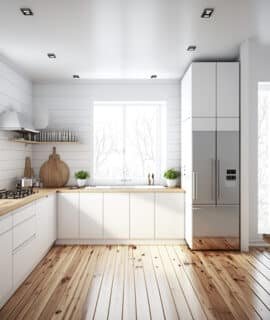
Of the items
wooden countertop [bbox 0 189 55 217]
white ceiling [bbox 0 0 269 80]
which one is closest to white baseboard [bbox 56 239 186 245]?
wooden countertop [bbox 0 189 55 217]

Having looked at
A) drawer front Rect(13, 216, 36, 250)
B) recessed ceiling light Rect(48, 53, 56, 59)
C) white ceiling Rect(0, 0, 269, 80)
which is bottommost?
drawer front Rect(13, 216, 36, 250)

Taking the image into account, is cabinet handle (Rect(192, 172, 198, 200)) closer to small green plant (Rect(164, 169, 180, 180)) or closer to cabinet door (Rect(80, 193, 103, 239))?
small green plant (Rect(164, 169, 180, 180))


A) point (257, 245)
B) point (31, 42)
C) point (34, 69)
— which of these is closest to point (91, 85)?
point (34, 69)

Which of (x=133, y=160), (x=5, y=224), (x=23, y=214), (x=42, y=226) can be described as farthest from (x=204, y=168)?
(x=5, y=224)

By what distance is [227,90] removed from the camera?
435 cm

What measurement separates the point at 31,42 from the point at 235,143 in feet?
9.37

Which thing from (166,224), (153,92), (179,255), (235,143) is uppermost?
(153,92)

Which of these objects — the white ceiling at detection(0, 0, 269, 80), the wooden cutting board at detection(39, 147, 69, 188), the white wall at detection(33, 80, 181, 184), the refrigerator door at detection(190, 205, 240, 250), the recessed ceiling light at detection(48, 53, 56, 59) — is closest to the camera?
the white ceiling at detection(0, 0, 269, 80)

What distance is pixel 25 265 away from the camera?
11.1 ft

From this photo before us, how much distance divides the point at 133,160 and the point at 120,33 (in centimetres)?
254

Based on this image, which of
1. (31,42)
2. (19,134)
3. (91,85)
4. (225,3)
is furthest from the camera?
(91,85)

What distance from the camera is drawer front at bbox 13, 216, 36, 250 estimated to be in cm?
310

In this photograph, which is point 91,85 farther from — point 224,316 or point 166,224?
point 224,316

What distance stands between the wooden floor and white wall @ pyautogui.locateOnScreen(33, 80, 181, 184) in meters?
1.73
